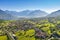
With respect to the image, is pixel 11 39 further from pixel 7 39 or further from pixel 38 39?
pixel 38 39

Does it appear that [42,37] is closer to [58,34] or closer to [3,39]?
[58,34]

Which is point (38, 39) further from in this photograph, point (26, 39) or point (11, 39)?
point (11, 39)

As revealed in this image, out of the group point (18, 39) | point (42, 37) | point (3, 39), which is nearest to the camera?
point (3, 39)

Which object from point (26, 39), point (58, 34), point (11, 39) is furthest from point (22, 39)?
point (58, 34)

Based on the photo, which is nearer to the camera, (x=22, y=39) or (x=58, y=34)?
(x=22, y=39)

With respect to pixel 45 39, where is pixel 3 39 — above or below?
above

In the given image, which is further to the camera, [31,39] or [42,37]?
[42,37]

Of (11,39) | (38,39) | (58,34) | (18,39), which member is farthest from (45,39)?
(11,39)

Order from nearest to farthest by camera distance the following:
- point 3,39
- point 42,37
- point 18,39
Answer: point 3,39, point 18,39, point 42,37
